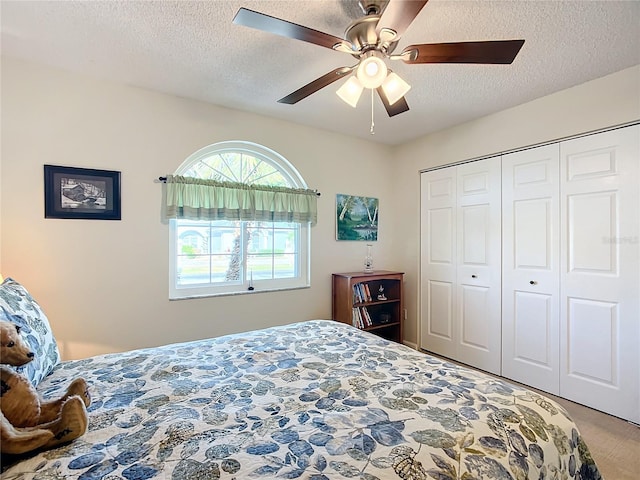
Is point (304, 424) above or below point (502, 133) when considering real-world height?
below

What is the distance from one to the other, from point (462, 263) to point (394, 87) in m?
2.18

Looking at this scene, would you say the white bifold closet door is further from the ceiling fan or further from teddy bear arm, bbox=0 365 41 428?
teddy bear arm, bbox=0 365 41 428

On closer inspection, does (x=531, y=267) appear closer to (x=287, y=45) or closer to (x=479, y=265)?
(x=479, y=265)

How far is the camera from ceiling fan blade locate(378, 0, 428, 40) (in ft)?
3.95

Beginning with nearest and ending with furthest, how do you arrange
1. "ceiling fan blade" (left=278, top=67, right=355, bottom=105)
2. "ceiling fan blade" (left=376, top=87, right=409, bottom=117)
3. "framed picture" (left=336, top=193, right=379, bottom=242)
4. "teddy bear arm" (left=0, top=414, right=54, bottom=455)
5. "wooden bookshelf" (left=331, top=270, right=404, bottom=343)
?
"teddy bear arm" (left=0, top=414, right=54, bottom=455)
"ceiling fan blade" (left=278, top=67, right=355, bottom=105)
"ceiling fan blade" (left=376, top=87, right=409, bottom=117)
"wooden bookshelf" (left=331, top=270, right=404, bottom=343)
"framed picture" (left=336, top=193, right=379, bottom=242)

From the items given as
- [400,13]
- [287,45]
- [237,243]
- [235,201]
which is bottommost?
[237,243]

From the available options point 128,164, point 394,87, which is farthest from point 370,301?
point 128,164

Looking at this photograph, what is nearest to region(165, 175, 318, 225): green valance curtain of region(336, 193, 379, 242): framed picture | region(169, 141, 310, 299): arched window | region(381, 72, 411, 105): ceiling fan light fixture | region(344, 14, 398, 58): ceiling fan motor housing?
region(169, 141, 310, 299): arched window

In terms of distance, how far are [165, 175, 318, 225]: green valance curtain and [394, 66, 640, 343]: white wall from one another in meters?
1.22

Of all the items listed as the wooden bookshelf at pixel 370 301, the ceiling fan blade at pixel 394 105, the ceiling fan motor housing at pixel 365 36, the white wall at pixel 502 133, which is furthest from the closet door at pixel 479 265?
the ceiling fan motor housing at pixel 365 36

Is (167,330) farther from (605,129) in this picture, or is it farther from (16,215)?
(605,129)

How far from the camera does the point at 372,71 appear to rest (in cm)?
151

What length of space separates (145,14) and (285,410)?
6.69 ft

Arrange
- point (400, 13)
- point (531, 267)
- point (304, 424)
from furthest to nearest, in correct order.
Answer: point (531, 267), point (400, 13), point (304, 424)
